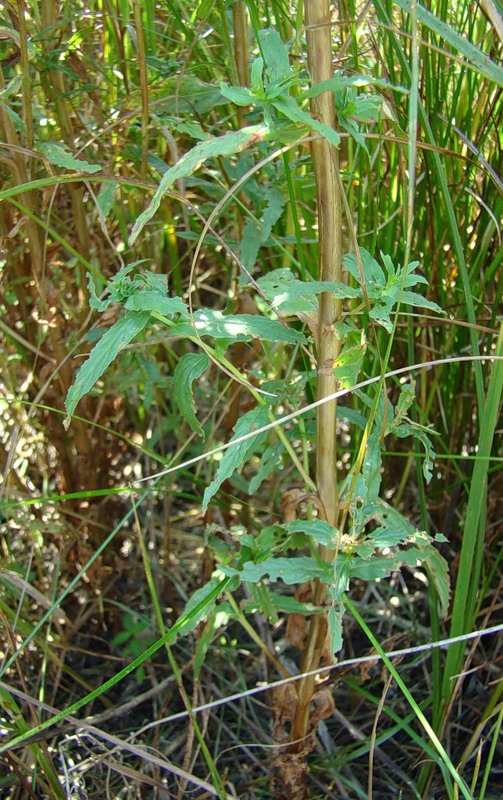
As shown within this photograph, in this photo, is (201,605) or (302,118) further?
(201,605)

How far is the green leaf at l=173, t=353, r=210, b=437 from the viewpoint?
0.77 metres

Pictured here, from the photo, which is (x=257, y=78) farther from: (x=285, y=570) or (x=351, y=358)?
(x=285, y=570)

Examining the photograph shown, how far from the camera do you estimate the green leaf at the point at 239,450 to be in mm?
715

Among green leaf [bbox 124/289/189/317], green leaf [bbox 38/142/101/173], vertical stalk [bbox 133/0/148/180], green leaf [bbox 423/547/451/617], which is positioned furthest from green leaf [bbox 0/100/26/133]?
green leaf [bbox 423/547/451/617]

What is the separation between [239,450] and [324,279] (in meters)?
0.18

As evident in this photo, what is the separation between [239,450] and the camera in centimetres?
75

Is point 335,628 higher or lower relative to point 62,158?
lower

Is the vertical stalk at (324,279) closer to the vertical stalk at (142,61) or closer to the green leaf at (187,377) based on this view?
the green leaf at (187,377)

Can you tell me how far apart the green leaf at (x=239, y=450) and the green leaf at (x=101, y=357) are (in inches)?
Result: 5.5

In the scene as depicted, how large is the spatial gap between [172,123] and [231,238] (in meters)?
0.30

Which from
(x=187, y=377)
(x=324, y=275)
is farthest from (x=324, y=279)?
(x=187, y=377)

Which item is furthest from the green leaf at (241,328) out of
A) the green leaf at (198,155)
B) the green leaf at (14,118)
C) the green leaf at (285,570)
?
the green leaf at (14,118)

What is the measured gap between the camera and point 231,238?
116cm

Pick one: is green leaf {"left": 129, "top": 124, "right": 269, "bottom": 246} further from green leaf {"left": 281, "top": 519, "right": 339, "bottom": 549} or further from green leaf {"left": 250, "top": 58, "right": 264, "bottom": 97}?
green leaf {"left": 281, "top": 519, "right": 339, "bottom": 549}
